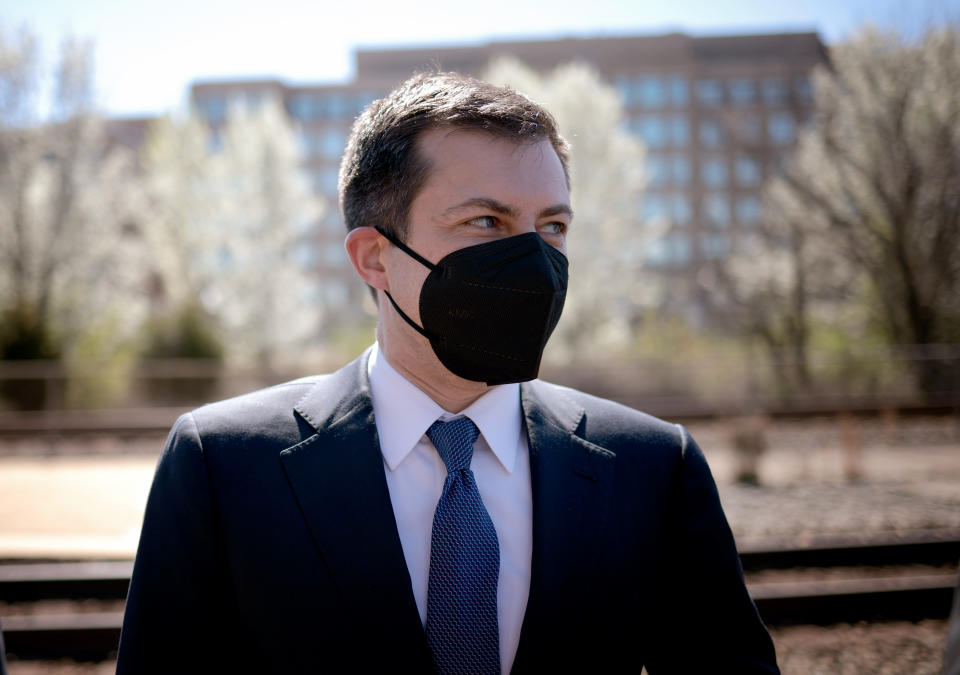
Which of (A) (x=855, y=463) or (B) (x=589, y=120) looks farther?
(B) (x=589, y=120)

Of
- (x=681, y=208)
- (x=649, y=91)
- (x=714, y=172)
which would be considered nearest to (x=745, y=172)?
(x=714, y=172)

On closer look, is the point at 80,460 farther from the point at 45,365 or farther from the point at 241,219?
the point at 241,219

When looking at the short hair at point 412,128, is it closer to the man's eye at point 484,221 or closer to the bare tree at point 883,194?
the man's eye at point 484,221

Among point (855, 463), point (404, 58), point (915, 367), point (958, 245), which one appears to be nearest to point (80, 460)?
point (855, 463)

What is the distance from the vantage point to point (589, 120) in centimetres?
2619

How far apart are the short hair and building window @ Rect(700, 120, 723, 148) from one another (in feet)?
214

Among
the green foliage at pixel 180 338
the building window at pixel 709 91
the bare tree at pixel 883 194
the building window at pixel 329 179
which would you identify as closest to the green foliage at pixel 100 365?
the green foliage at pixel 180 338

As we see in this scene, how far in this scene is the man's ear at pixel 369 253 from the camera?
1.88 meters

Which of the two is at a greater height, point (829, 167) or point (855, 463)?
point (829, 167)

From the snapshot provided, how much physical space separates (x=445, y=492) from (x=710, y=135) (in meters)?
66.3

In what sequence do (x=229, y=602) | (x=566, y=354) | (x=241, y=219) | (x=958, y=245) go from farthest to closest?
(x=241, y=219) < (x=566, y=354) < (x=958, y=245) < (x=229, y=602)

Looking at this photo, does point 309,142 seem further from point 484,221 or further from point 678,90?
point 484,221

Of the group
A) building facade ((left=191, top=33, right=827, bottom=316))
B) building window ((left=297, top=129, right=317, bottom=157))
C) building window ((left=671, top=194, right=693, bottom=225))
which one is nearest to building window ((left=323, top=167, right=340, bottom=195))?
building facade ((left=191, top=33, right=827, bottom=316))

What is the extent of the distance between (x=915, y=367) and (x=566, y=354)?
1232cm
